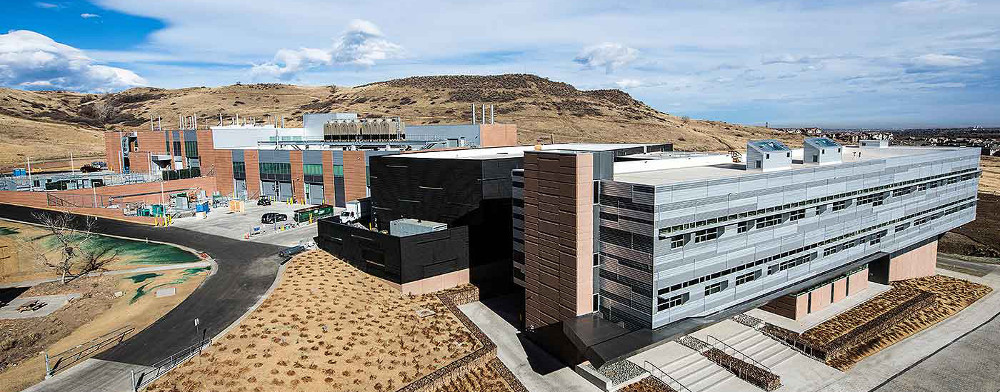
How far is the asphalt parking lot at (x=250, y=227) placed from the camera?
64.9m

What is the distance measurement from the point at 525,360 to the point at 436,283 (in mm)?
13818

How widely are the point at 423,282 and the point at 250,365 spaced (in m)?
18.5

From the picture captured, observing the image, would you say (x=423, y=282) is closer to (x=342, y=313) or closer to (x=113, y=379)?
(x=342, y=313)

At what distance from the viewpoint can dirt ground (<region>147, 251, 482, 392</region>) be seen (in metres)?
32.6

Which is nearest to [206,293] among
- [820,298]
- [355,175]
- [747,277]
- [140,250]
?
[140,250]

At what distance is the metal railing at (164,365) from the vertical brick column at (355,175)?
4553 cm

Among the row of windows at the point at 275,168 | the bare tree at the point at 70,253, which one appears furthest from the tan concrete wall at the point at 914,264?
the row of windows at the point at 275,168

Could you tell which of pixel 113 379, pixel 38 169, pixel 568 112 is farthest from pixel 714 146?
pixel 38 169

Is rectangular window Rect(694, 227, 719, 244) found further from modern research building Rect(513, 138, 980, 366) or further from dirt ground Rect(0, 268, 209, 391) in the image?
dirt ground Rect(0, 268, 209, 391)

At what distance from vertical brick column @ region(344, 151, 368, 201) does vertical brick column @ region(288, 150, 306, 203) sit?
10.2m

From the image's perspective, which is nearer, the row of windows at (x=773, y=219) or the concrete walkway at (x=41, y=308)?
the row of windows at (x=773, y=219)

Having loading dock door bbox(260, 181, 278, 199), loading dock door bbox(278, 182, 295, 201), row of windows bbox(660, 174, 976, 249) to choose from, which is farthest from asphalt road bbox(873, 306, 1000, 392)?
loading dock door bbox(260, 181, 278, 199)

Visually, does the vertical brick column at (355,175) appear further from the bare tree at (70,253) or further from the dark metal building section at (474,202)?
the bare tree at (70,253)

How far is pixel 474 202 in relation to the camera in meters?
53.1
